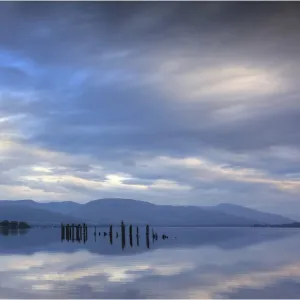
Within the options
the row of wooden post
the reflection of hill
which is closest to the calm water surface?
the reflection of hill

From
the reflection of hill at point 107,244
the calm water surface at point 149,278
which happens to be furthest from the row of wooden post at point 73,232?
the calm water surface at point 149,278

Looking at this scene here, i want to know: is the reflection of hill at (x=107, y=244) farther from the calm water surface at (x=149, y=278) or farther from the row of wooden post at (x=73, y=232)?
the calm water surface at (x=149, y=278)

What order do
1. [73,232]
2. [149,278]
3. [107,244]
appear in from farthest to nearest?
[73,232] < [107,244] < [149,278]

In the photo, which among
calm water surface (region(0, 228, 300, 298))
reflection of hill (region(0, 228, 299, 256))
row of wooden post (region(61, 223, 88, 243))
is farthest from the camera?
row of wooden post (region(61, 223, 88, 243))

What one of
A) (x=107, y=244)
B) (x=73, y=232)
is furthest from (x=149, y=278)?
(x=73, y=232)

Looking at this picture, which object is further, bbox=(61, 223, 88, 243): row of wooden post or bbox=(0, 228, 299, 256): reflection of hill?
bbox=(61, 223, 88, 243): row of wooden post

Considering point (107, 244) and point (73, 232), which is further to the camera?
point (73, 232)

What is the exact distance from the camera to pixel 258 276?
28312 mm

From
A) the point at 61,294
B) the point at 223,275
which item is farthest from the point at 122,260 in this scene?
the point at 61,294

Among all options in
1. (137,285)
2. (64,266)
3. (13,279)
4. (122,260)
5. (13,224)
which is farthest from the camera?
(13,224)

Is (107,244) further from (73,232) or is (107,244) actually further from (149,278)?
(149,278)

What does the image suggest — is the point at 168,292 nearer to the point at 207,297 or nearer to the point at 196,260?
the point at 207,297

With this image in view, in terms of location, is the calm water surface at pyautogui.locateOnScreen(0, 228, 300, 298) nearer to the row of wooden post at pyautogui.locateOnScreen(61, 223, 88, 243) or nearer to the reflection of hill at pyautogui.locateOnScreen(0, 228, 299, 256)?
the reflection of hill at pyautogui.locateOnScreen(0, 228, 299, 256)

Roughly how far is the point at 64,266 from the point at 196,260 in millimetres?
11428
